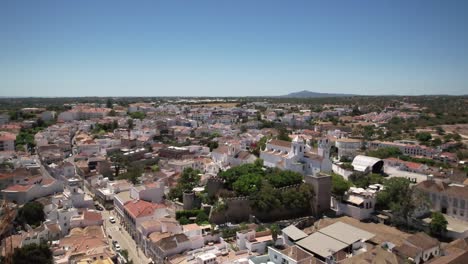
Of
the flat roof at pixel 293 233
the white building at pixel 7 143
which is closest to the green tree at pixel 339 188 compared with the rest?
the flat roof at pixel 293 233

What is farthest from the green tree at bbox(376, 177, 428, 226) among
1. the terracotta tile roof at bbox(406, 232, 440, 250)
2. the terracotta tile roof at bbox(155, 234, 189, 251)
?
the terracotta tile roof at bbox(155, 234, 189, 251)

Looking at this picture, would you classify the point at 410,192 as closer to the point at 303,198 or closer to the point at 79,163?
the point at 303,198

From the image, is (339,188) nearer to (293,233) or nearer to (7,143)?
(293,233)

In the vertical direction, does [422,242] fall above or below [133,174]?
below

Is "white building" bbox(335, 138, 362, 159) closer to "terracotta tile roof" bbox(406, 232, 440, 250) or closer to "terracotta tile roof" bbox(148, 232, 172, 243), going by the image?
"terracotta tile roof" bbox(406, 232, 440, 250)

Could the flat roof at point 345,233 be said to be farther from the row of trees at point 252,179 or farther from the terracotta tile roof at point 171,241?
the terracotta tile roof at point 171,241

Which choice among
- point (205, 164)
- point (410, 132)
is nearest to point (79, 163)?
point (205, 164)

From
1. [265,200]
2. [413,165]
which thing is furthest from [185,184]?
[413,165]
